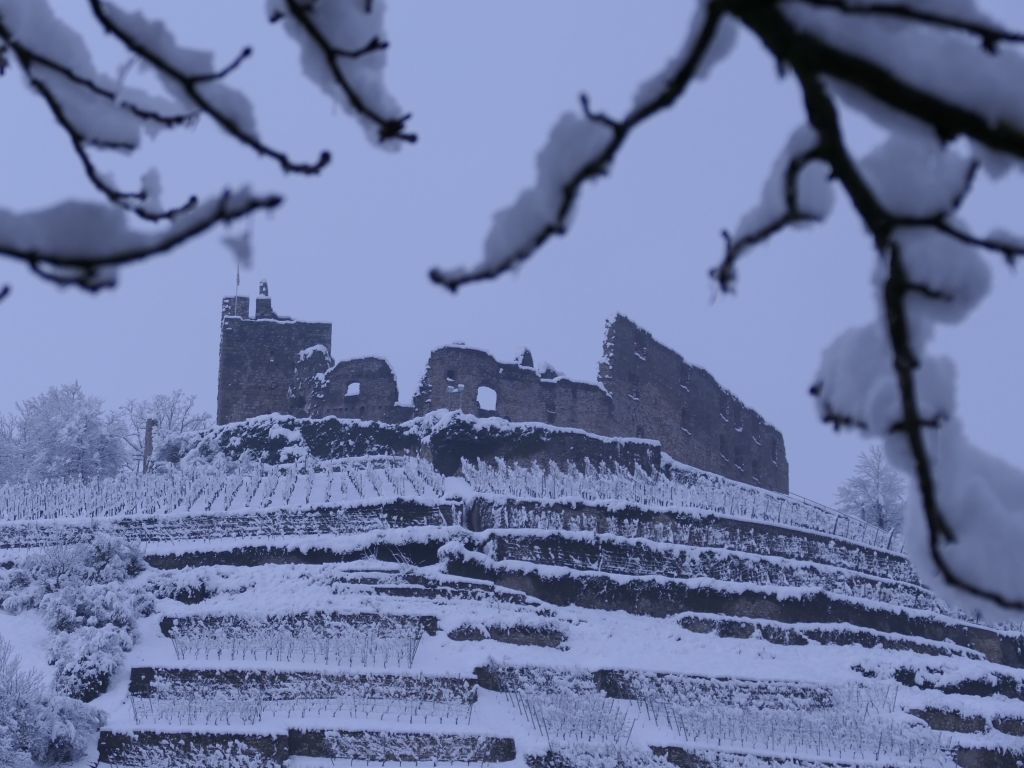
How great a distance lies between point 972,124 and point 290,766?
9.63 m

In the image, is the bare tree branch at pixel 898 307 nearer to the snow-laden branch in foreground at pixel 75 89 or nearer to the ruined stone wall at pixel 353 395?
the snow-laden branch in foreground at pixel 75 89

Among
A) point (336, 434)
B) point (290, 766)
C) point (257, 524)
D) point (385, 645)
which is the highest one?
point (336, 434)

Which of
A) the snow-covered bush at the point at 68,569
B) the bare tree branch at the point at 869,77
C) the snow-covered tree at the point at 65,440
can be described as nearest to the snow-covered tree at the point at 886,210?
the bare tree branch at the point at 869,77

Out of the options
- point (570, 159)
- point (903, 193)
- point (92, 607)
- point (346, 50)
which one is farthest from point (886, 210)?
point (92, 607)

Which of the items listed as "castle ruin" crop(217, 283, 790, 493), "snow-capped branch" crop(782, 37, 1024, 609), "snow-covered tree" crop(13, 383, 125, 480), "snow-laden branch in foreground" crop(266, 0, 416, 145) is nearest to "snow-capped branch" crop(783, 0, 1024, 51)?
"snow-capped branch" crop(782, 37, 1024, 609)

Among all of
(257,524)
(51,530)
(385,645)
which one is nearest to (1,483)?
(51,530)

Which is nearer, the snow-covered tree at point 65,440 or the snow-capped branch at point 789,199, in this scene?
the snow-capped branch at point 789,199

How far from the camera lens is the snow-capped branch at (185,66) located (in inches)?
99.7

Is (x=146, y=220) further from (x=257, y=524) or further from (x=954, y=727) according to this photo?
(x=257, y=524)

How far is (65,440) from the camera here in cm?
3309

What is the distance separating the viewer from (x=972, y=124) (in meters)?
1.79

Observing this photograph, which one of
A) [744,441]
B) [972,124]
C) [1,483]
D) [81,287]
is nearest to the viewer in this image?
[972,124]

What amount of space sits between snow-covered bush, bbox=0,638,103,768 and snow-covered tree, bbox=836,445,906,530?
27.7 m

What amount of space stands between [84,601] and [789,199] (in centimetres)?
1360
